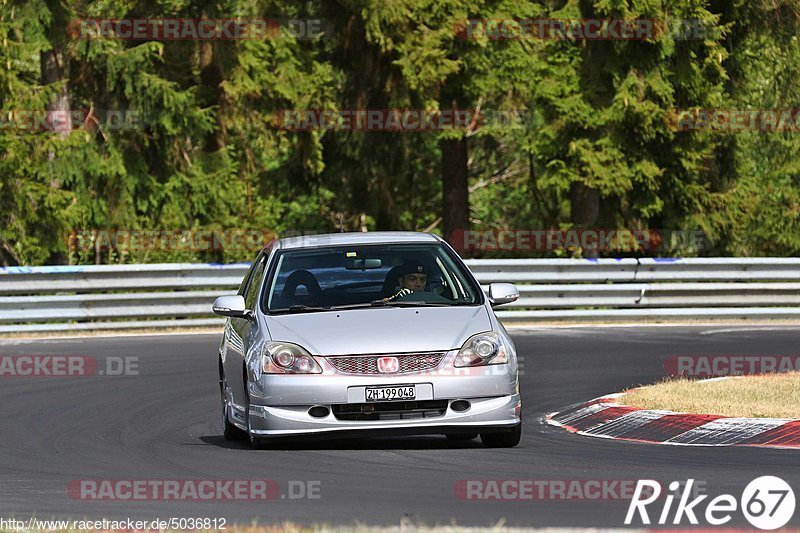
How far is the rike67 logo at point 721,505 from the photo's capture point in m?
7.86

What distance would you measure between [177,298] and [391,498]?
14967 millimetres

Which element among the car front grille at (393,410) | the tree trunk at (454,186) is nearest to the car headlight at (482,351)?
the car front grille at (393,410)

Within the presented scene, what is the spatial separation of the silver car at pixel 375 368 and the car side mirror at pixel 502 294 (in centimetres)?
1

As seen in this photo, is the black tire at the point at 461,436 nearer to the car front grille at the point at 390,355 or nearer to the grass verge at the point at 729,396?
the car front grille at the point at 390,355

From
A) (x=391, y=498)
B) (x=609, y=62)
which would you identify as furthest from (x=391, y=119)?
(x=391, y=498)

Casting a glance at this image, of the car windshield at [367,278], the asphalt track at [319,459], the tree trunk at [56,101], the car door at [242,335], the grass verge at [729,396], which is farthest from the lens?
the tree trunk at [56,101]

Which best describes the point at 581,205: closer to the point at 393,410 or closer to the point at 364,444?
the point at 364,444

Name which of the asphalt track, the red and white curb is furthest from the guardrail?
the red and white curb

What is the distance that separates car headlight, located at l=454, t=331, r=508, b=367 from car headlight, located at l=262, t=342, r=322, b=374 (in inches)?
37.9

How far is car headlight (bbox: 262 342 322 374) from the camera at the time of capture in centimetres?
1078

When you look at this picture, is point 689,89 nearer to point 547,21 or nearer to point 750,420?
point 547,21

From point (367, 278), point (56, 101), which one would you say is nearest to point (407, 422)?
→ point (367, 278)

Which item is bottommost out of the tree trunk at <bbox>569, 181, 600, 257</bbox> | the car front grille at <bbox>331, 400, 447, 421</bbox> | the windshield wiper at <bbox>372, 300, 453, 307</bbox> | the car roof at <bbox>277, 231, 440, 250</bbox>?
the tree trunk at <bbox>569, 181, 600, 257</bbox>

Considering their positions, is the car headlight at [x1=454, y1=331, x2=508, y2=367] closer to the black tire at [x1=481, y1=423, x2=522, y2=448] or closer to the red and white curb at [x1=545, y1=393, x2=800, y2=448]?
the black tire at [x1=481, y1=423, x2=522, y2=448]
